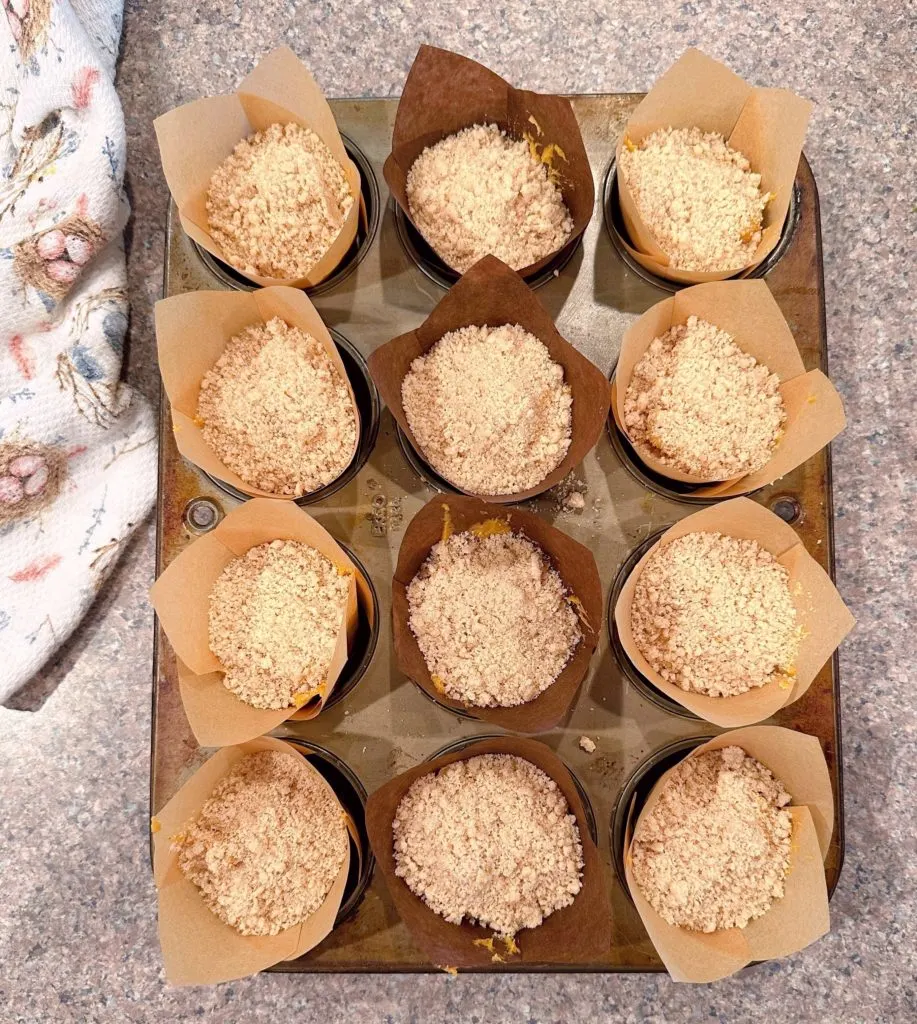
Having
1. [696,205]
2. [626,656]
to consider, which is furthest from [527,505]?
[696,205]

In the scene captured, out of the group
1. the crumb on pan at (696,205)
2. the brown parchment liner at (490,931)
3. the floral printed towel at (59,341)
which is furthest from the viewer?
the floral printed towel at (59,341)

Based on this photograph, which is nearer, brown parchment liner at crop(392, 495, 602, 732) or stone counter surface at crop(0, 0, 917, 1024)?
brown parchment liner at crop(392, 495, 602, 732)

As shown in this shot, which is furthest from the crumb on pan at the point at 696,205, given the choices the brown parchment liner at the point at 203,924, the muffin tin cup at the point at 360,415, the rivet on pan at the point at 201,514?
the brown parchment liner at the point at 203,924

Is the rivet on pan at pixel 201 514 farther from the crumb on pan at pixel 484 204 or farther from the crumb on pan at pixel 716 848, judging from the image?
the crumb on pan at pixel 716 848

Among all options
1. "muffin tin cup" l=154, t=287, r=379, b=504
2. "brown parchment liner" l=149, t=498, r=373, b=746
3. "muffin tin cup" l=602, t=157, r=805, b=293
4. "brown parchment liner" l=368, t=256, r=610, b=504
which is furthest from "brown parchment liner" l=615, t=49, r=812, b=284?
"brown parchment liner" l=149, t=498, r=373, b=746

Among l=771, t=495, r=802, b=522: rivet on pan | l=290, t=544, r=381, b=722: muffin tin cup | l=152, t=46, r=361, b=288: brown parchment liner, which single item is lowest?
l=290, t=544, r=381, b=722: muffin tin cup

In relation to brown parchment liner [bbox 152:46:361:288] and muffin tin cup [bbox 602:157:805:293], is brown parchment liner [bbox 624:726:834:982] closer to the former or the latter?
muffin tin cup [bbox 602:157:805:293]

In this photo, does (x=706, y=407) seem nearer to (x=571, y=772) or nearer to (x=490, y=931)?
(x=571, y=772)
